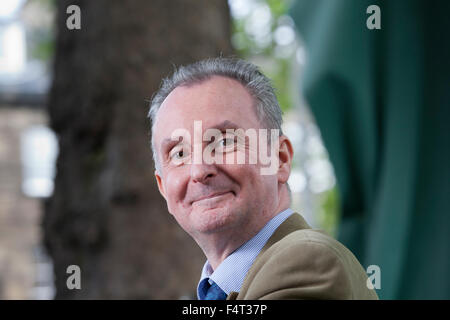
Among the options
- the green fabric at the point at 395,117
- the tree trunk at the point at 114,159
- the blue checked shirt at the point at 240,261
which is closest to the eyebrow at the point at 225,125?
the blue checked shirt at the point at 240,261

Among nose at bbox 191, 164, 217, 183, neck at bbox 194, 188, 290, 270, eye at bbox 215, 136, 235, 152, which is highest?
eye at bbox 215, 136, 235, 152

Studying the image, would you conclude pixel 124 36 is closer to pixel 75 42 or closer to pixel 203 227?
pixel 75 42

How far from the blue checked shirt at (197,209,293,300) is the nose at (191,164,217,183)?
8cm


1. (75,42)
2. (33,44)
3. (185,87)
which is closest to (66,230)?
(75,42)

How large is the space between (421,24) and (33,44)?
6.74 meters

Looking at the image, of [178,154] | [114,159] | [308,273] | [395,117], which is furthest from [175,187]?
[114,159]

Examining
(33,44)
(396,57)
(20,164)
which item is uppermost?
(33,44)

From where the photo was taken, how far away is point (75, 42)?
1.99 metres

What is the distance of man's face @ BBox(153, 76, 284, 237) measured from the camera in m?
0.55

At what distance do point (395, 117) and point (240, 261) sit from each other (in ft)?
3.48

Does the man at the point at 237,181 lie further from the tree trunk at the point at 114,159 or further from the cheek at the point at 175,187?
the tree trunk at the point at 114,159

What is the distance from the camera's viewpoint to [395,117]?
5.19 ft

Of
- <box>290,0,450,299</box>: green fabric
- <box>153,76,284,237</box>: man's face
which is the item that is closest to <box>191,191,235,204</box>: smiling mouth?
<box>153,76,284,237</box>: man's face

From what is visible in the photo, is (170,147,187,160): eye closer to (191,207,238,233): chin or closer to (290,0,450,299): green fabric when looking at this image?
(191,207,238,233): chin
